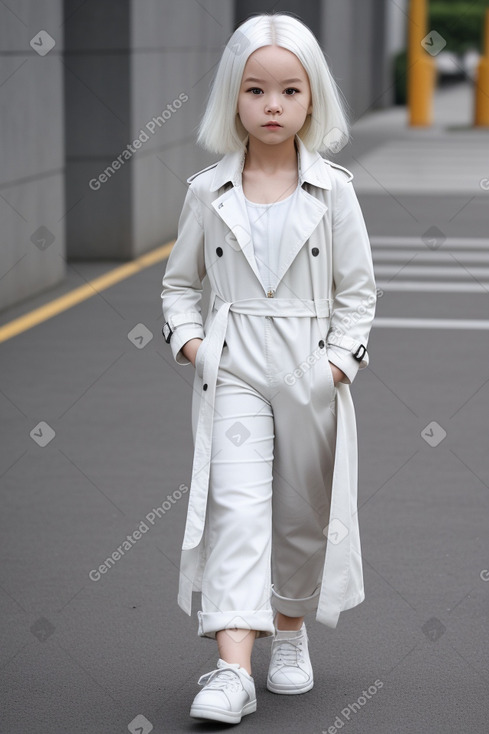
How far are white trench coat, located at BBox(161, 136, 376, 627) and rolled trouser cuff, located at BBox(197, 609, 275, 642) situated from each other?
5.9 inches

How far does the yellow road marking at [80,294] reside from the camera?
9.01m

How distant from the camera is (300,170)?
3537mm

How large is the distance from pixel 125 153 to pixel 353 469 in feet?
28.5

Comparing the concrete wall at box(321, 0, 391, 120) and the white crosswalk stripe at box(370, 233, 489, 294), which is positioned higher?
the concrete wall at box(321, 0, 391, 120)

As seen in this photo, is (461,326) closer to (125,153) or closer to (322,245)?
(125,153)

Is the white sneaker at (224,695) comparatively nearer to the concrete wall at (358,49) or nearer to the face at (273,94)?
the face at (273,94)

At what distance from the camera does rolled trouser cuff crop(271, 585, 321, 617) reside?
3766 mm

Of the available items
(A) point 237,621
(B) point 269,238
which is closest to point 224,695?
(A) point 237,621

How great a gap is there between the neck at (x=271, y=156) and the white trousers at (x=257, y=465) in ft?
1.36

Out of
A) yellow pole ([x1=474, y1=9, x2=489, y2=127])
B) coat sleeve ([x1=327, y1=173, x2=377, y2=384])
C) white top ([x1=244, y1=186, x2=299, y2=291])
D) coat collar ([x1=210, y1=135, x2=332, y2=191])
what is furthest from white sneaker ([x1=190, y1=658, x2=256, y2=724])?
yellow pole ([x1=474, y1=9, x2=489, y2=127])

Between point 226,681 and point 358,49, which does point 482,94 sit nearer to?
point 358,49

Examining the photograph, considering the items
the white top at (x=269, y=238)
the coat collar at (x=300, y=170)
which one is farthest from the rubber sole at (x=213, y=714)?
the coat collar at (x=300, y=170)

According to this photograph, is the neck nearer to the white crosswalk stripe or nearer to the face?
the face

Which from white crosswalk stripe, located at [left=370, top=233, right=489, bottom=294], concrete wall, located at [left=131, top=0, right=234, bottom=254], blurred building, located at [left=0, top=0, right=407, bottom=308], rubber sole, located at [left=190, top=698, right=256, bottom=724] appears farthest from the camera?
concrete wall, located at [left=131, top=0, right=234, bottom=254]
